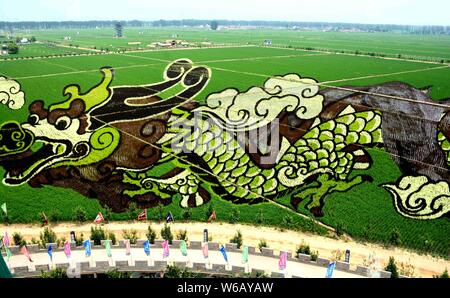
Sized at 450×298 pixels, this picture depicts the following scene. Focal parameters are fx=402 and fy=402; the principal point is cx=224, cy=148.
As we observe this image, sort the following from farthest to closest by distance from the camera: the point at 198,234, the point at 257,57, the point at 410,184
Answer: the point at 257,57
the point at 410,184
the point at 198,234

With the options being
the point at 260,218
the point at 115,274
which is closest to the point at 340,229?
the point at 260,218

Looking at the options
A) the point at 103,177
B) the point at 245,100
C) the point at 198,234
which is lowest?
the point at 198,234

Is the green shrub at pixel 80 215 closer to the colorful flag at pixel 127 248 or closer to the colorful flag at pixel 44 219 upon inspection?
the colorful flag at pixel 44 219

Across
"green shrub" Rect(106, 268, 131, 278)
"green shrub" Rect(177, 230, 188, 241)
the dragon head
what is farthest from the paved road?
the dragon head

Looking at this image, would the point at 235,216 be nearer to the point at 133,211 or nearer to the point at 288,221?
the point at 288,221

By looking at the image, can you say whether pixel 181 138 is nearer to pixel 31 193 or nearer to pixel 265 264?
pixel 31 193
